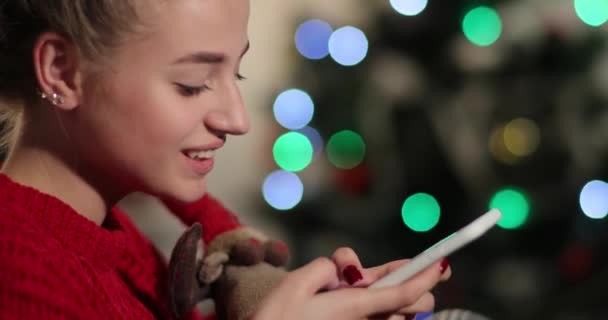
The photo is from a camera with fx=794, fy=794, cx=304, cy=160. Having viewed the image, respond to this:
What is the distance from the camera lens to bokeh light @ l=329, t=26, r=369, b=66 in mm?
1558

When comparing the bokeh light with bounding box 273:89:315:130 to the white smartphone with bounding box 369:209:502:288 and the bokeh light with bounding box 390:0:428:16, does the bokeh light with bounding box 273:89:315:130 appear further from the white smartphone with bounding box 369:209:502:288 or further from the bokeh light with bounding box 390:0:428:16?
the white smartphone with bounding box 369:209:502:288

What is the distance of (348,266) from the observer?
0.65 meters

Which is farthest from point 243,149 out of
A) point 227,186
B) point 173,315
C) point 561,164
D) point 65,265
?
point 65,265

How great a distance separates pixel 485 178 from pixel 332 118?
0.33 metres

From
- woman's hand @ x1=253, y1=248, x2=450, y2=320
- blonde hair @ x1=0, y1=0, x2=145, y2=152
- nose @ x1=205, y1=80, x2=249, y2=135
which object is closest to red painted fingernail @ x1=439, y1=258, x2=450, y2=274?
woman's hand @ x1=253, y1=248, x2=450, y2=320

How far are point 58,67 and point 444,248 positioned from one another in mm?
356

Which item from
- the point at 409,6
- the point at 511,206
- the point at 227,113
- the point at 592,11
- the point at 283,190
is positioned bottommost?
the point at 227,113

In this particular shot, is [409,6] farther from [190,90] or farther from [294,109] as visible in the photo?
[190,90]

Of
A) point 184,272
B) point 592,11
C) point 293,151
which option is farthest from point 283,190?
point 184,272

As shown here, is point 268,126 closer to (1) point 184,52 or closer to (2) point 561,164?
(2) point 561,164

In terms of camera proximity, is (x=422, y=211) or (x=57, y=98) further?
(x=422, y=211)

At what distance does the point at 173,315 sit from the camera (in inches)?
30.6

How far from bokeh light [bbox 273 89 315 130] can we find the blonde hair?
90 cm

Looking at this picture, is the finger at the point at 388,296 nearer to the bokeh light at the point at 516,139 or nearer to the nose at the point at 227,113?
the nose at the point at 227,113
